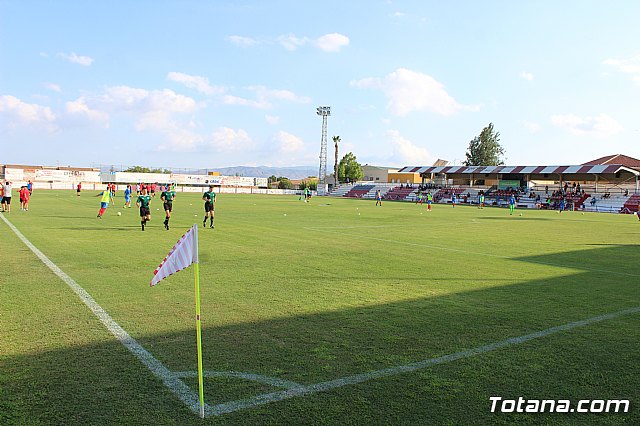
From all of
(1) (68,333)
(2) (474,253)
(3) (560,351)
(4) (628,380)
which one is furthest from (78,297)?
(2) (474,253)

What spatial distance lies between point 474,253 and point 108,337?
37.1 ft

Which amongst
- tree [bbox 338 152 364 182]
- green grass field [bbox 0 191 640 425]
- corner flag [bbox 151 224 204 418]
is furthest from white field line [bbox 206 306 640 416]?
tree [bbox 338 152 364 182]

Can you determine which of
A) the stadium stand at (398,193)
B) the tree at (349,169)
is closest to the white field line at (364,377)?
the stadium stand at (398,193)

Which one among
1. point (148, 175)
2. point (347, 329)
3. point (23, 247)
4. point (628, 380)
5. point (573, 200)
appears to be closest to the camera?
point (628, 380)

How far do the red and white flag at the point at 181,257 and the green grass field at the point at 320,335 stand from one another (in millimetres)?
1096

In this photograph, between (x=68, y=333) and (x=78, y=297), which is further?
(x=78, y=297)

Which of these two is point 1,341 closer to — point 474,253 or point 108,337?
point 108,337

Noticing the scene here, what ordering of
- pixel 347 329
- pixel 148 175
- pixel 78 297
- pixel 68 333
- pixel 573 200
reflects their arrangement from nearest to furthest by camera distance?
pixel 68 333, pixel 347 329, pixel 78 297, pixel 573 200, pixel 148 175

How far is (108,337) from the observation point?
605cm

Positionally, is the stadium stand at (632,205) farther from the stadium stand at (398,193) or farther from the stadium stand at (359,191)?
the stadium stand at (359,191)

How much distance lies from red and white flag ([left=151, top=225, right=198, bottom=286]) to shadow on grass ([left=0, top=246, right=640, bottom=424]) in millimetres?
1093

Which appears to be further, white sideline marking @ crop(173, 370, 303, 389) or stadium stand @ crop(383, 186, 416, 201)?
stadium stand @ crop(383, 186, 416, 201)

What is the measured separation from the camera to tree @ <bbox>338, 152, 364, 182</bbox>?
118 m

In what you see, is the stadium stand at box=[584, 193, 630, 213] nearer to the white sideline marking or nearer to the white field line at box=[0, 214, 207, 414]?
the white field line at box=[0, 214, 207, 414]
